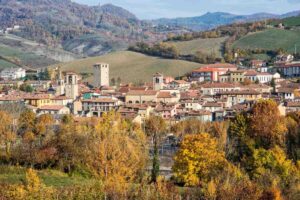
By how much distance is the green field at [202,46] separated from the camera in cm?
6475

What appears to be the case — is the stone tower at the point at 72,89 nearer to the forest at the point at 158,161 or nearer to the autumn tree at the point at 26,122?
the autumn tree at the point at 26,122

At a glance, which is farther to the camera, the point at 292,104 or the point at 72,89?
the point at 72,89

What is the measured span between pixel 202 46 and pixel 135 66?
9241mm

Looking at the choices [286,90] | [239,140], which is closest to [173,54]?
[286,90]

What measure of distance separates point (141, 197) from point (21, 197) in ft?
10.4

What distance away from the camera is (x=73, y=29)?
130500mm

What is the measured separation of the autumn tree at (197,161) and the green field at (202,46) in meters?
41.5

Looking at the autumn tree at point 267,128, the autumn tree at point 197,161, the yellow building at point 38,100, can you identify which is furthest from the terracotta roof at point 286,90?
the autumn tree at point 197,161

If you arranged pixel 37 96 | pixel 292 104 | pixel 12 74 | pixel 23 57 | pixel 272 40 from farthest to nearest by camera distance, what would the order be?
pixel 23 57 → pixel 12 74 → pixel 272 40 → pixel 37 96 → pixel 292 104

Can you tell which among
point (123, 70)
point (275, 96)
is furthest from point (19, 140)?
point (123, 70)

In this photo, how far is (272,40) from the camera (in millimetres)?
62906

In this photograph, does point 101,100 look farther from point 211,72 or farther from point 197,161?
point 197,161

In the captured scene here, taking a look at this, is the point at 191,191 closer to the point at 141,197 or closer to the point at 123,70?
the point at 141,197

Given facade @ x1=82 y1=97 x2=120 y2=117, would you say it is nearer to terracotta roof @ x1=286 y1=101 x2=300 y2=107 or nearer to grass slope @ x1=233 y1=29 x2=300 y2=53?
terracotta roof @ x1=286 y1=101 x2=300 y2=107
